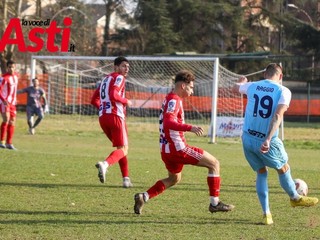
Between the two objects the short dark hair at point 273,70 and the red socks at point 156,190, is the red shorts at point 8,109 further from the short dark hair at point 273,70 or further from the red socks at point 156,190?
the short dark hair at point 273,70


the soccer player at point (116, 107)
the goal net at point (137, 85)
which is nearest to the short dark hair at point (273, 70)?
the soccer player at point (116, 107)

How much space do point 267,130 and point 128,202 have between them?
2.51 metres

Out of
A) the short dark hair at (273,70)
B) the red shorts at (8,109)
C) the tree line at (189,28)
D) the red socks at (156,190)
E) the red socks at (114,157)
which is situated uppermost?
the tree line at (189,28)

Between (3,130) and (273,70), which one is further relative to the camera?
(3,130)

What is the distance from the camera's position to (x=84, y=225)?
8.17 metres

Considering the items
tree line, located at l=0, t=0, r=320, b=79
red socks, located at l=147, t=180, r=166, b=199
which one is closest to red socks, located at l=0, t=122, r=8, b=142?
A: red socks, located at l=147, t=180, r=166, b=199

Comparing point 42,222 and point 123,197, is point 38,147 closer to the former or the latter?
point 123,197

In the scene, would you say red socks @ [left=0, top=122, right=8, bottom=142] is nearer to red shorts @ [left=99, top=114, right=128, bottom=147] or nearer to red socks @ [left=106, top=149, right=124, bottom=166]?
red shorts @ [left=99, top=114, right=128, bottom=147]

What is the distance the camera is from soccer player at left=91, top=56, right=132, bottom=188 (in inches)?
439

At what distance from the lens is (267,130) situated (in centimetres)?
827

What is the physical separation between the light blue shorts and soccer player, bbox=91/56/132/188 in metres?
2.95

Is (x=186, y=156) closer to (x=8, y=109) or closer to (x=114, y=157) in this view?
(x=114, y=157)

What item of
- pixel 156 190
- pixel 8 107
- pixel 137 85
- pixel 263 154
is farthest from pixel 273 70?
pixel 137 85

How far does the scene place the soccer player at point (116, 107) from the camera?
11148 millimetres
